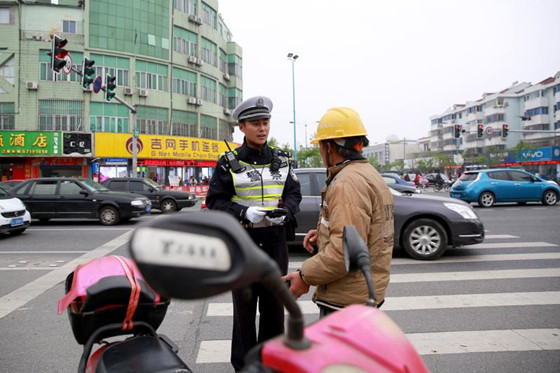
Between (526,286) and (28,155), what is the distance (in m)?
32.9

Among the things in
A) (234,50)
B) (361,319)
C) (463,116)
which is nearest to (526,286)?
(361,319)

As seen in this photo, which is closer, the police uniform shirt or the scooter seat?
the scooter seat

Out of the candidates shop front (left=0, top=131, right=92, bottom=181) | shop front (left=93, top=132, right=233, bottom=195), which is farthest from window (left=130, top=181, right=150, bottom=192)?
shop front (left=0, top=131, right=92, bottom=181)

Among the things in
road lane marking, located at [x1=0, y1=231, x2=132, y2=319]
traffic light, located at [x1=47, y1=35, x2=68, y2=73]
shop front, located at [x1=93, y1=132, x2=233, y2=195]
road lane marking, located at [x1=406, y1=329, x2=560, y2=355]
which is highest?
traffic light, located at [x1=47, y1=35, x2=68, y2=73]

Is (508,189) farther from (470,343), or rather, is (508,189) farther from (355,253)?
(355,253)

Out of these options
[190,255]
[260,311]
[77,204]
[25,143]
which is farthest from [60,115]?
[190,255]

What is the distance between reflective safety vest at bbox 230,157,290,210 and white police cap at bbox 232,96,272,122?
318 millimetres

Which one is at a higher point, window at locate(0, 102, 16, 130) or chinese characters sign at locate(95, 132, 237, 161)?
window at locate(0, 102, 16, 130)

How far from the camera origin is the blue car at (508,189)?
16969 millimetres

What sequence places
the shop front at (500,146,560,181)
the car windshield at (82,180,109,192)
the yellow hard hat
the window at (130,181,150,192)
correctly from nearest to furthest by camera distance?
the yellow hard hat
the car windshield at (82,180,109,192)
the window at (130,181,150,192)
the shop front at (500,146,560,181)

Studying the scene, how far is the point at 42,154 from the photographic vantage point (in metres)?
30.5

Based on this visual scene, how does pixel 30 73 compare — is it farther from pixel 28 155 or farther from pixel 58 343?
pixel 58 343

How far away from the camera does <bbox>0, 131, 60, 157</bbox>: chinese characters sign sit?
30188 millimetres

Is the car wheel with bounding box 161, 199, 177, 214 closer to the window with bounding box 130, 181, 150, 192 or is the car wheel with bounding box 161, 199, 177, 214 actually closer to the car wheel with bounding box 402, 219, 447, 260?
the window with bounding box 130, 181, 150, 192
